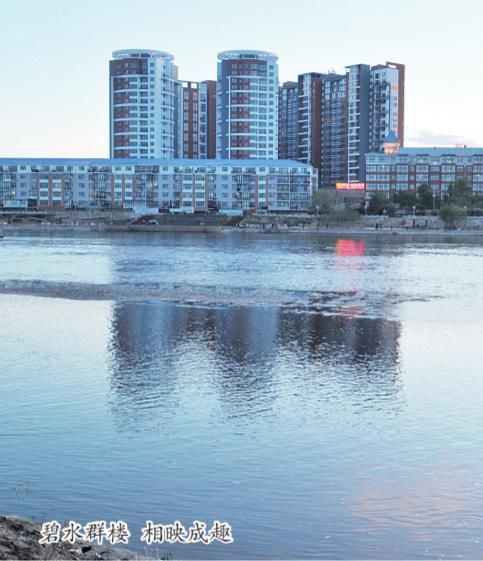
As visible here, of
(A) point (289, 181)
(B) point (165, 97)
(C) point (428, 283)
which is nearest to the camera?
(C) point (428, 283)

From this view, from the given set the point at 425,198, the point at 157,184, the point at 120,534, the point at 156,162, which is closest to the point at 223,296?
the point at 120,534

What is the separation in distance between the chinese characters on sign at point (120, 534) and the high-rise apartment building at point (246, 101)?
12510 centimetres

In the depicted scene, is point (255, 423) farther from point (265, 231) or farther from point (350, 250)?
point (265, 231)

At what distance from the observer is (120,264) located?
41906mm

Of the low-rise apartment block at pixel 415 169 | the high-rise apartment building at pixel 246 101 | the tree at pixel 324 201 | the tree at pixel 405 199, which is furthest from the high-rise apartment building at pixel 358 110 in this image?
the tree at pixel 324 201

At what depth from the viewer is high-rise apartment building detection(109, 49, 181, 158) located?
426 feet

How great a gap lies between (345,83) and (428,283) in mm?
108141

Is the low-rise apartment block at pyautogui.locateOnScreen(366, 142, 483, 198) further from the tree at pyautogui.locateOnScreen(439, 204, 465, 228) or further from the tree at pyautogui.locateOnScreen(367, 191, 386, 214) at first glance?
the tree at pyautogui.locateOnScreen(439, 204, 465, 228)

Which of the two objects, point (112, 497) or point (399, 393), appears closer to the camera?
point (112, 497)

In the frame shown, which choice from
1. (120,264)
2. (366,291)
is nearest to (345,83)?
(120,264)

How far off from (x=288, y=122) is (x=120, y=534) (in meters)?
147

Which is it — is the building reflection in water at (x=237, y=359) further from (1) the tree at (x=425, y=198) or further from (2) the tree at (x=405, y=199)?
(1) the tree at (x=425, y=198)

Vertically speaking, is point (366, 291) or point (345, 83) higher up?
point (345, 83)

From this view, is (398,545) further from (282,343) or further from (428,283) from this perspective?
(428,283)
